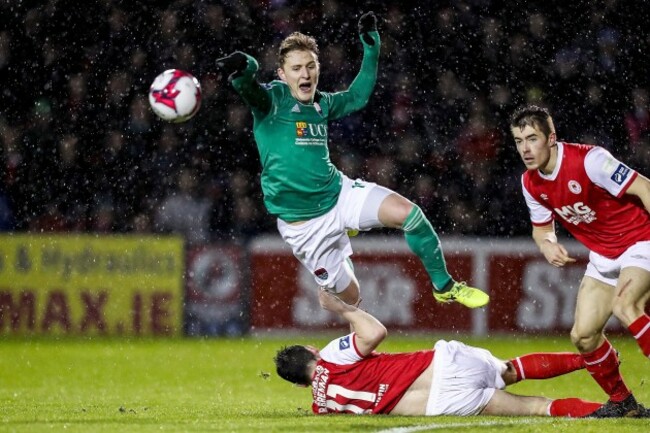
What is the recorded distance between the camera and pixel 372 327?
652cm

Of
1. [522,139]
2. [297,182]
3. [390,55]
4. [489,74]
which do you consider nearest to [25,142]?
[390,55]

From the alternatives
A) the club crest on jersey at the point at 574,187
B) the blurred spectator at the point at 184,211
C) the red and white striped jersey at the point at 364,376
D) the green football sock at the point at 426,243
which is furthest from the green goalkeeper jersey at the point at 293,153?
the blurred spectator at the point at 184,211

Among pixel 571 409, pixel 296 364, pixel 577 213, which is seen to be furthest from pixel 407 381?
pixel 577 213

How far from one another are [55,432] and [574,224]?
319 centimetres

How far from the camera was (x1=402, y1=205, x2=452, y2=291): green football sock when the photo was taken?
22.3 feet

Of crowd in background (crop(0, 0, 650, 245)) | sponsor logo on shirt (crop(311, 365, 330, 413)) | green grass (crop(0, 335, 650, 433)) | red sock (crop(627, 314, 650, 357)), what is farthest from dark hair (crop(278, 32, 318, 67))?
crowd in background (crop(0, 0, 650, 245))

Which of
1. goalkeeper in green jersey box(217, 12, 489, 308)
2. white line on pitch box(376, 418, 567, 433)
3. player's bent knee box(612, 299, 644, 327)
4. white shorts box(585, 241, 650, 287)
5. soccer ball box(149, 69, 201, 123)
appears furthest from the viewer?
goalkeeper in green jersey box(217, 12, 489, 308)

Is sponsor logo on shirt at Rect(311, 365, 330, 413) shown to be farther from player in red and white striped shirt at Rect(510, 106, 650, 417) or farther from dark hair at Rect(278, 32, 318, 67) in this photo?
dark hair at Rect(278, 32, 318, 67)

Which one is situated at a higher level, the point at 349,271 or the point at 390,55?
the point at 390,55

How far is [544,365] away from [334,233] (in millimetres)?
1492

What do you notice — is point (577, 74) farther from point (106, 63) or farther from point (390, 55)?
point (106, 63)

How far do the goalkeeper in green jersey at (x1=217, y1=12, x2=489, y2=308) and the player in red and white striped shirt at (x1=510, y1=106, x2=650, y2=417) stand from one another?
0.65m

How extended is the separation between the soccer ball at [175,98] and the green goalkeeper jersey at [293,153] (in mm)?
336

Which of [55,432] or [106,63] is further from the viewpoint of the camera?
[106,63]
